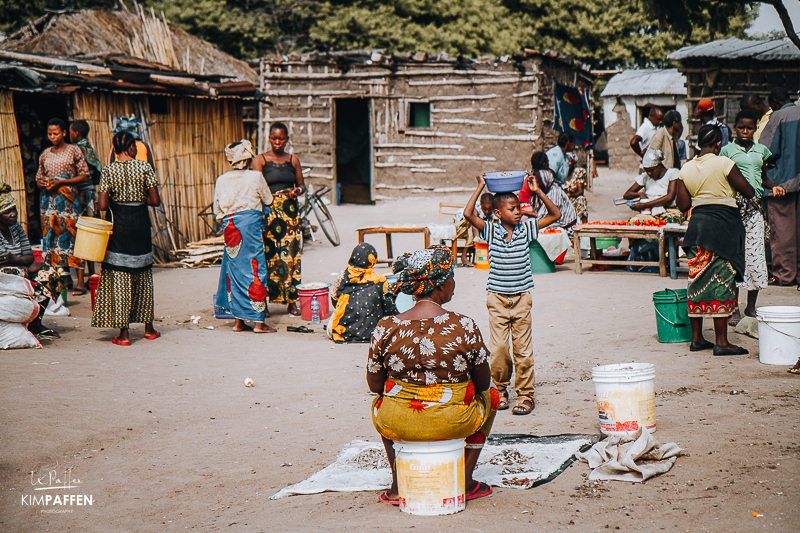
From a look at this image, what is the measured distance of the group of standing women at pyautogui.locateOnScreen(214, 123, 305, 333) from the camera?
7352mm

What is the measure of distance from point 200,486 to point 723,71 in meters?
13.9

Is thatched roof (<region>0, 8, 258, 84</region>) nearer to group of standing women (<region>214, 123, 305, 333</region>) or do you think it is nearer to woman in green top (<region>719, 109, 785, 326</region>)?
group of standing women (<region>214, 123, 305, 333</region>)

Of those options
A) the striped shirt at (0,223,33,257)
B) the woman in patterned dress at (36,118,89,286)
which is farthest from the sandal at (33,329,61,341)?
the woman in patterned dress at (36,118,89,286)

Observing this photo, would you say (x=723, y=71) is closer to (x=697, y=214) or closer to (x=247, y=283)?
(x=697, y=214)

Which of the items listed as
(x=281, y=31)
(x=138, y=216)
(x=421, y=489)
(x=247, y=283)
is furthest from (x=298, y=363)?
(x=281, y=31)

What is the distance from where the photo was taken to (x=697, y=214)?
6.05m

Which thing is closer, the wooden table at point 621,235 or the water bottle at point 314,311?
the water bottle at point 314,311

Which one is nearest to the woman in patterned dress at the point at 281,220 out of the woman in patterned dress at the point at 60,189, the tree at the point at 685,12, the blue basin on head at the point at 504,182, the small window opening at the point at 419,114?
the woman in patterned dress at the point at 60,189

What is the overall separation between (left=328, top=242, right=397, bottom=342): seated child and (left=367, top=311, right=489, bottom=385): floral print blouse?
3.74m

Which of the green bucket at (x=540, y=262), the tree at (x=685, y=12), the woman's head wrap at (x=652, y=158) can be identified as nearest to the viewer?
the woman's head wrap at (x=652, y=158)

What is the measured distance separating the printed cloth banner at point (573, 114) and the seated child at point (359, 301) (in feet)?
41.4

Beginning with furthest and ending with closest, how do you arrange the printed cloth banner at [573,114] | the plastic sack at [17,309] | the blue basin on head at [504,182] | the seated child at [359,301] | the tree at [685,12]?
1. the printed cloth banner at [573,114]
2. the tree at [685,12]
3. the seated child at [359,301]
4. the plastic sack at [17,309]
5. the blue basin on head at [504,182]

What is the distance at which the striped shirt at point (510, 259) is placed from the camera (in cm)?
497

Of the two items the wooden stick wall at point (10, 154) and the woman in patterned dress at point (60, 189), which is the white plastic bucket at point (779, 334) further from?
the wooden stick wall at point (10, 154)
